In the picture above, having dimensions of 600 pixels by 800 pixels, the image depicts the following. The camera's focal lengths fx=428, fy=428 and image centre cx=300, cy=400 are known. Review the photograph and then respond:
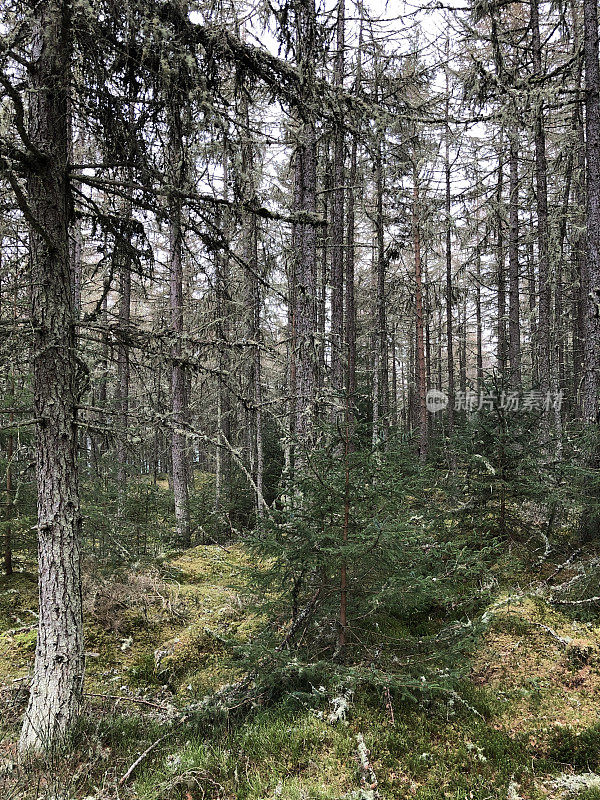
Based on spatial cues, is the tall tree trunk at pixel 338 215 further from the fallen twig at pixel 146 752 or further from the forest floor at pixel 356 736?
the fallen twig at pixel 146 752

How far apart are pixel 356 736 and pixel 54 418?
3978mm

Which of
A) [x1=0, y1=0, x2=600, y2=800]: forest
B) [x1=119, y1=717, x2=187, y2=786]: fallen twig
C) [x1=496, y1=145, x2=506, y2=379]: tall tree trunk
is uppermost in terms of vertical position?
[x1=496, y1=145, x2=506, y2=379]: tall tree trunk

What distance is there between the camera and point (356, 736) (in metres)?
3.72

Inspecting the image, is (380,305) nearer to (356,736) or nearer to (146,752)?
(356,736)

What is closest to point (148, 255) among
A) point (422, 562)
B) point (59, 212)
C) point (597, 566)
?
point (59, 212)

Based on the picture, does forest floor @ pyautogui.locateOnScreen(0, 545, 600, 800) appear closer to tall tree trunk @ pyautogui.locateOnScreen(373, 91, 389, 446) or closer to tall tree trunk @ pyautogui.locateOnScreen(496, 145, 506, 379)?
tall tree trunk @ pyautogui.locateOnScreen(373, 91, 389, 446)

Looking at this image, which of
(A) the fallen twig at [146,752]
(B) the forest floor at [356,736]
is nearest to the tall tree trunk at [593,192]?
(B) the forest floor at [356,736]

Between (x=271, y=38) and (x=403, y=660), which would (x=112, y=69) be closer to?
(x=271, y=38)

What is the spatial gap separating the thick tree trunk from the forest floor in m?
0.49

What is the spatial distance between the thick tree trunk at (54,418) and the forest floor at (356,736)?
1.61 ft

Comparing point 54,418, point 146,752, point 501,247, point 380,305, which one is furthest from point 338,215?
point 146,752

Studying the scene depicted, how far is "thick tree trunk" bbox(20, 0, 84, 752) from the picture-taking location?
13.0 feet

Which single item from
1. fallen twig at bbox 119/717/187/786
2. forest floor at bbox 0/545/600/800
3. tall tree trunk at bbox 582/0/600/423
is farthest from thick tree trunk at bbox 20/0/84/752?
tall tree trunk at bbox 582/0/600/423

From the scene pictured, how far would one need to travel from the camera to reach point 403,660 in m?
4.55
